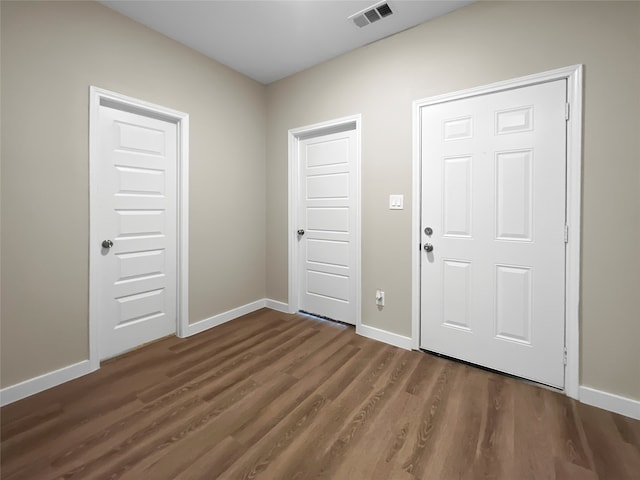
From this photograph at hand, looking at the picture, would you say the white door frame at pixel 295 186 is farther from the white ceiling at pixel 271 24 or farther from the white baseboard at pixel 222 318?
the white ceiling at pixel 271 24

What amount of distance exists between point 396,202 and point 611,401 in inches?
74.4

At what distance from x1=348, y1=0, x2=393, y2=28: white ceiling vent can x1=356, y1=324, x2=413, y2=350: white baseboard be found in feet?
8.72

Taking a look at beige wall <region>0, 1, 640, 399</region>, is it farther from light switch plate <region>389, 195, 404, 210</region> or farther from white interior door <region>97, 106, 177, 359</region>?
white interior door <region>97, 106, 177, 359</region>

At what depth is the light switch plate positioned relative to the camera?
99.7 inches

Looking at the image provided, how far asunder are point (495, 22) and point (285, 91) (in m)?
2.09

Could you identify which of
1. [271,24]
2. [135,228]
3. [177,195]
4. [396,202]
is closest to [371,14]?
[271,24]

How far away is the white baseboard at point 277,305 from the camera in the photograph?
3.46 meters

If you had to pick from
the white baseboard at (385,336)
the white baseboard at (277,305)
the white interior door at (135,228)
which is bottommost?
the white baseboard at (385,336)

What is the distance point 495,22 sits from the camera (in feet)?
6.79

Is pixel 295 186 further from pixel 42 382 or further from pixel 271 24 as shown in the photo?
pixel 42 382

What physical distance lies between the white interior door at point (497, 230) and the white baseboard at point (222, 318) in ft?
6.43

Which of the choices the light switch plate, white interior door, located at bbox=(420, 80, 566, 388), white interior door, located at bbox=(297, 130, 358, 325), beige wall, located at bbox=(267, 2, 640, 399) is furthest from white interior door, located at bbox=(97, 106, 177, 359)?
white interior door, located at bbox=(420, 80, 566, 388)

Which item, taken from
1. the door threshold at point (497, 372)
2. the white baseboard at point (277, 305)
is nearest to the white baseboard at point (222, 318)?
the white baseboard at point (277, 305)

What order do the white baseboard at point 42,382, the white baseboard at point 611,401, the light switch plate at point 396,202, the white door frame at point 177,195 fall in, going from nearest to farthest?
the white baseboard at point 611,401
the white baseboard at point 42,382
the white door frame at point 177,195
the light switch plate at point 396,202
